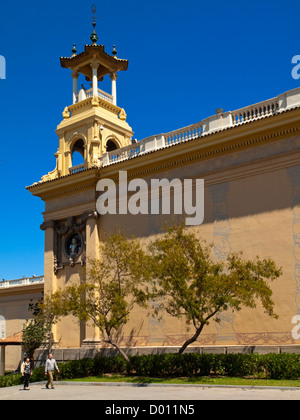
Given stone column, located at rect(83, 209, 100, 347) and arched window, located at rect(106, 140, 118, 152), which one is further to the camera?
arched window, located at rect(106, 140, 118, 152)

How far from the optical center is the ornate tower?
3080cm

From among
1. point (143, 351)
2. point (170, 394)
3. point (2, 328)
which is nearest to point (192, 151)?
point (143, 351)

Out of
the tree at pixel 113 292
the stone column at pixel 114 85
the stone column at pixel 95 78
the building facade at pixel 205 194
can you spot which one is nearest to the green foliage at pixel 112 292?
the tree at pixel 113 292

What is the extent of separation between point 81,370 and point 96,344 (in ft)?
14.2

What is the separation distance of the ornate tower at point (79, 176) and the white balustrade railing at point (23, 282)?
9.41 meters

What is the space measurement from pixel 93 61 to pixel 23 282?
61.8 ft

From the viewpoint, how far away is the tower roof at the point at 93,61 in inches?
1357

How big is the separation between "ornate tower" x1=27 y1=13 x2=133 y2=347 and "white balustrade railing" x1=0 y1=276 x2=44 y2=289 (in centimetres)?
941

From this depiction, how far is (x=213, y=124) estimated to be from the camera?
25969 millimetres

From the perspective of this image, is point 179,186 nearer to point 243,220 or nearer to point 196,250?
point 243,220

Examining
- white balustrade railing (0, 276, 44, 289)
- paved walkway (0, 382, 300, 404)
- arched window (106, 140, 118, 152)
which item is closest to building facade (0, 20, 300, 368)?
arched window (106, 140, 118, 152)

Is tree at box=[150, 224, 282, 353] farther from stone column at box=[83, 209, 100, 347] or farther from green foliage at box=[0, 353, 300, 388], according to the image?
stone column at box=[83, 209, 100, 347]
